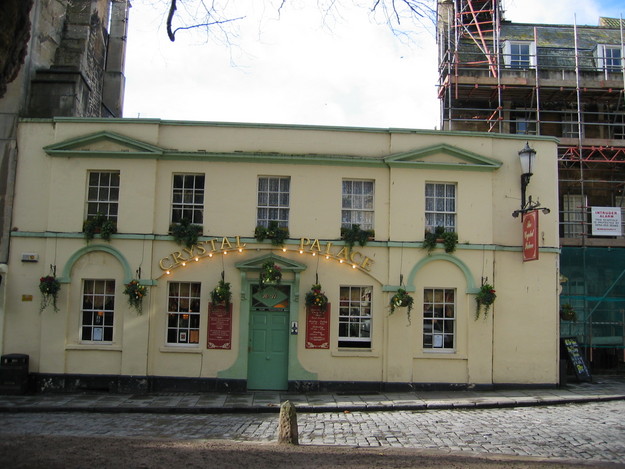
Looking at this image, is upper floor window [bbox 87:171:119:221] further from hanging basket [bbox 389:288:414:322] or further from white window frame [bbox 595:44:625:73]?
white window frame [bbox 595:44:625:73]

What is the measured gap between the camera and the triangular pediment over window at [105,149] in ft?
47.0

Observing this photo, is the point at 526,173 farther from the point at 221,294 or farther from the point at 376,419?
the point at 221,294

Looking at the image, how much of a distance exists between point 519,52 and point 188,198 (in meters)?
15.8

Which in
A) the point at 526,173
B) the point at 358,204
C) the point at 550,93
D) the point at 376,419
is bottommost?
the point at 376,419

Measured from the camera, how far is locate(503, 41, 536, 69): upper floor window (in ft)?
75.0

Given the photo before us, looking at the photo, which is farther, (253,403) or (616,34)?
(616,34)

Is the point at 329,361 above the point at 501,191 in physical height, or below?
below

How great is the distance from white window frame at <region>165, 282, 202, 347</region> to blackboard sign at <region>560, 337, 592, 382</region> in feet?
32.4

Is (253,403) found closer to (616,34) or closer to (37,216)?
(37,216)

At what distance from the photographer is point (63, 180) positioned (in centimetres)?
1443

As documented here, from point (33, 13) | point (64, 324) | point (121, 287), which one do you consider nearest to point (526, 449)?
point (121, 287)

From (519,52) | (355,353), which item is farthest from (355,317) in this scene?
(519,52)

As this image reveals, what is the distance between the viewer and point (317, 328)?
14.2 metres

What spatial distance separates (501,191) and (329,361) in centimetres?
617
